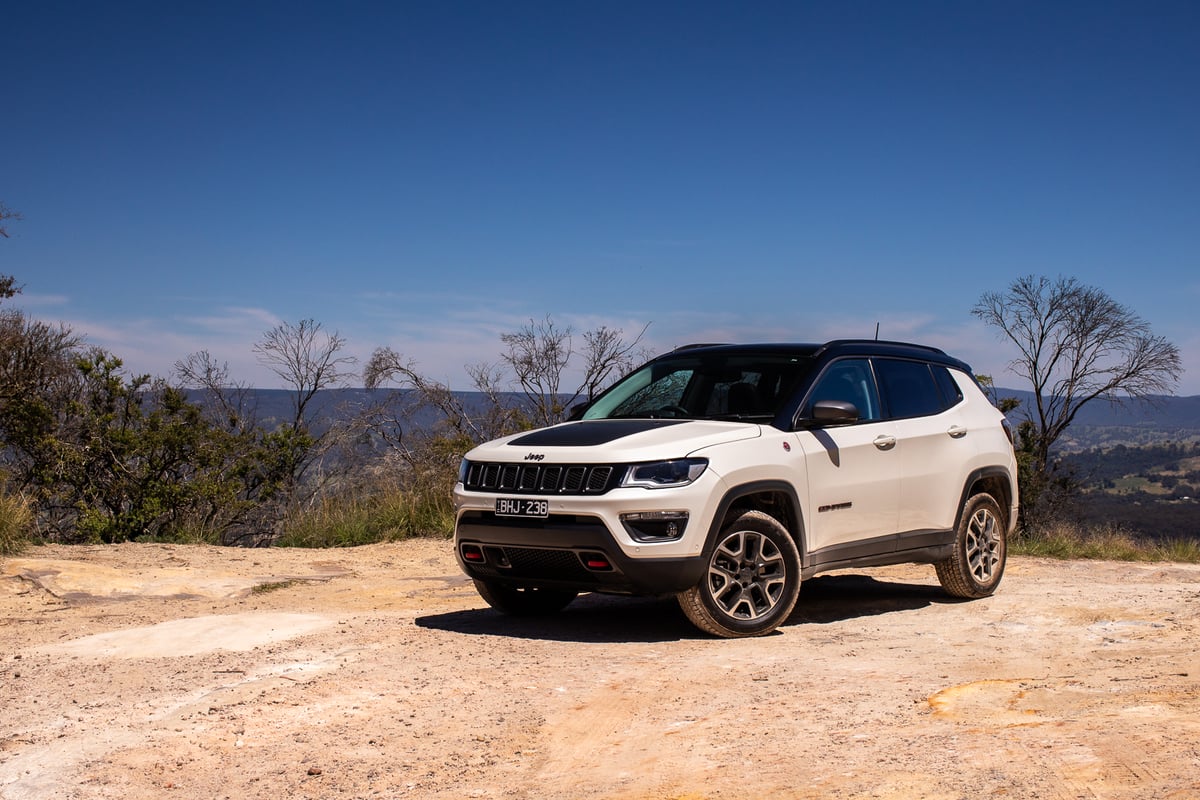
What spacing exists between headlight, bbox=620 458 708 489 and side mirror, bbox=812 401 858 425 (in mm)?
991

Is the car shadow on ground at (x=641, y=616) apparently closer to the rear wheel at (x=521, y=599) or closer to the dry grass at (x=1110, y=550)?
the rear wheel at (x=521, y=599)

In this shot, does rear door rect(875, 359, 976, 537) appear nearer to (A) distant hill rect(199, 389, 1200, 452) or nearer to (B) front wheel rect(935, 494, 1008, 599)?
(B) front wheel rect(935, 494, 1008, 599)

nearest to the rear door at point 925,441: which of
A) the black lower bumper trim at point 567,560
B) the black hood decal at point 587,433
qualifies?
the black hood decal at point 587,433

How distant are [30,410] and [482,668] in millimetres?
12903

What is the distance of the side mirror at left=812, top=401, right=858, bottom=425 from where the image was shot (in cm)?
729

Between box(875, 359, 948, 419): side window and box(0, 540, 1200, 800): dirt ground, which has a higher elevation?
box(875, 359, 948, 419): side window

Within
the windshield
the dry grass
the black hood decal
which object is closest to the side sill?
the windshield

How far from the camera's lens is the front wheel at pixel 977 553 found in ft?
28.5

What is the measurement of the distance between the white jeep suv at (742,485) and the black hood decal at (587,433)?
2 cm

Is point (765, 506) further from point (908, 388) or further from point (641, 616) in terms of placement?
point (908, 388)

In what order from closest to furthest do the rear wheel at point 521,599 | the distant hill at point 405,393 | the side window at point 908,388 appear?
the rear wheel at point 521,599 < the side window at point 908,388 < the distant hill at point 405,393

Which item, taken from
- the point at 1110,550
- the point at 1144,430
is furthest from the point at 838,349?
the point at 1144,430

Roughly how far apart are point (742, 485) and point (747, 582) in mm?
623

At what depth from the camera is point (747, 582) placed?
7.08m
